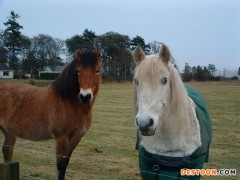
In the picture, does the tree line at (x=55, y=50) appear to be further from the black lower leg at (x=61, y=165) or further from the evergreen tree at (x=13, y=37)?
the black lower leg at (x=61, y=165)

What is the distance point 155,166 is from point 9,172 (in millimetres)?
1864

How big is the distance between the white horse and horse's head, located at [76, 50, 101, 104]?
1469mm

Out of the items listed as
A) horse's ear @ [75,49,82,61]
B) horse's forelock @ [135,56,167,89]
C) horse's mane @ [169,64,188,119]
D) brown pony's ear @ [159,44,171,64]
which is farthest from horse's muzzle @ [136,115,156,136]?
horse's ear @ [75,49,82,61]

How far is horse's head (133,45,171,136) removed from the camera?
6.83 feet

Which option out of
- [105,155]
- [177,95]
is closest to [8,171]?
[177,95]

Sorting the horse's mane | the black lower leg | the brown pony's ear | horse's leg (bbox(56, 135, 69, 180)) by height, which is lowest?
the black lower leg

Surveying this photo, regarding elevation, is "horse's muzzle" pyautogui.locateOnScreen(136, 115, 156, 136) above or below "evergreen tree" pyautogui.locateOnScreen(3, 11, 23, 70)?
below

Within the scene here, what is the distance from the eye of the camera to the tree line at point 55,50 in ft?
107

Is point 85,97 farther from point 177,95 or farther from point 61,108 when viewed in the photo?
point 177,95

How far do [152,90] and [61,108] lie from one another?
2.30 metres

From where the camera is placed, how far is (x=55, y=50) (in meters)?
52.8

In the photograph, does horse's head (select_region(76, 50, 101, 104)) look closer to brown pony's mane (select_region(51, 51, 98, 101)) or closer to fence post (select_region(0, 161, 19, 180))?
brown pony's mane (select_region(51, 51, 98, 101))

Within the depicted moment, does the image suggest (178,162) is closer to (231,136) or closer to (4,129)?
(4,129)

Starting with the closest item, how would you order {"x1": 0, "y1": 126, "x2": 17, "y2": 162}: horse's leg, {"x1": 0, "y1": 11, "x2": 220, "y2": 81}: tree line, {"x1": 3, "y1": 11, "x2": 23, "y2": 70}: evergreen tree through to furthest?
{"x1": 0, "y1": 126, "x2": 17, "y2": 162}: horse's leg < {"x1": 0, "y1": 11, "x2": 220, "y2": 81}: tree line < {"x1": 3, "y1": 11, "x2": 23, "y2": 70}: evergreen tree
